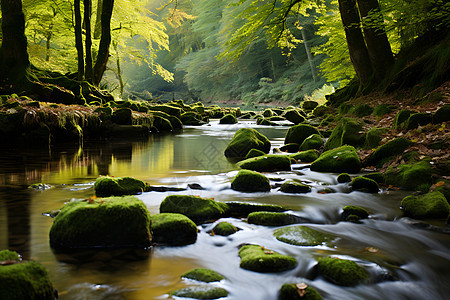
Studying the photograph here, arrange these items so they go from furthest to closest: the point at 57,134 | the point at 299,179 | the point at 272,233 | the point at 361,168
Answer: the point at 57,134, the point at 361,168, the point at 299,179, the point at 272,233

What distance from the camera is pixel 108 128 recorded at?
11906 mm

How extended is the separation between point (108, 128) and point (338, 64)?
35.0 feet

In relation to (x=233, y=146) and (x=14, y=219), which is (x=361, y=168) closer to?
(x=233, y=146)

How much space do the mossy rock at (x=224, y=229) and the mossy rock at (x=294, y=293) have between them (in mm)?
1094

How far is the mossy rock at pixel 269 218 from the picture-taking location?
3609mm

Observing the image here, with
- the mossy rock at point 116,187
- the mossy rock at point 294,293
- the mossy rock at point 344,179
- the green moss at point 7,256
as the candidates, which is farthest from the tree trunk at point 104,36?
the mossy rock at point 294,293

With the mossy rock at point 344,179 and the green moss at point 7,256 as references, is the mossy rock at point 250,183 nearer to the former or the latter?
the mossy rock at point 344,179

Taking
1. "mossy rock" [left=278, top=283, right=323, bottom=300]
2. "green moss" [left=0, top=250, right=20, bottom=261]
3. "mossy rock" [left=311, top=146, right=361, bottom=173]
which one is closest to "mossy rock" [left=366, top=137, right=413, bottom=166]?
"mossy rock" [left=311, top=146, right=361, bottom=173]

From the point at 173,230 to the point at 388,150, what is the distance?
4.46 meters

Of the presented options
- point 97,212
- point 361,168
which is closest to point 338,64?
point 361,168

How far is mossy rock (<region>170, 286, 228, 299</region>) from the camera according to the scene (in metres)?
2.24

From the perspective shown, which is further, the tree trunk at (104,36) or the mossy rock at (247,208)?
the tree trunk at (104,36)

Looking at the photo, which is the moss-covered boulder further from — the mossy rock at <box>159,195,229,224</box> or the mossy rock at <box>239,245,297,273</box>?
the mossy rock at <box>159,195,229,224</box>

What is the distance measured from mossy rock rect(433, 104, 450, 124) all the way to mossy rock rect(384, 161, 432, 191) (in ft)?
4.34
